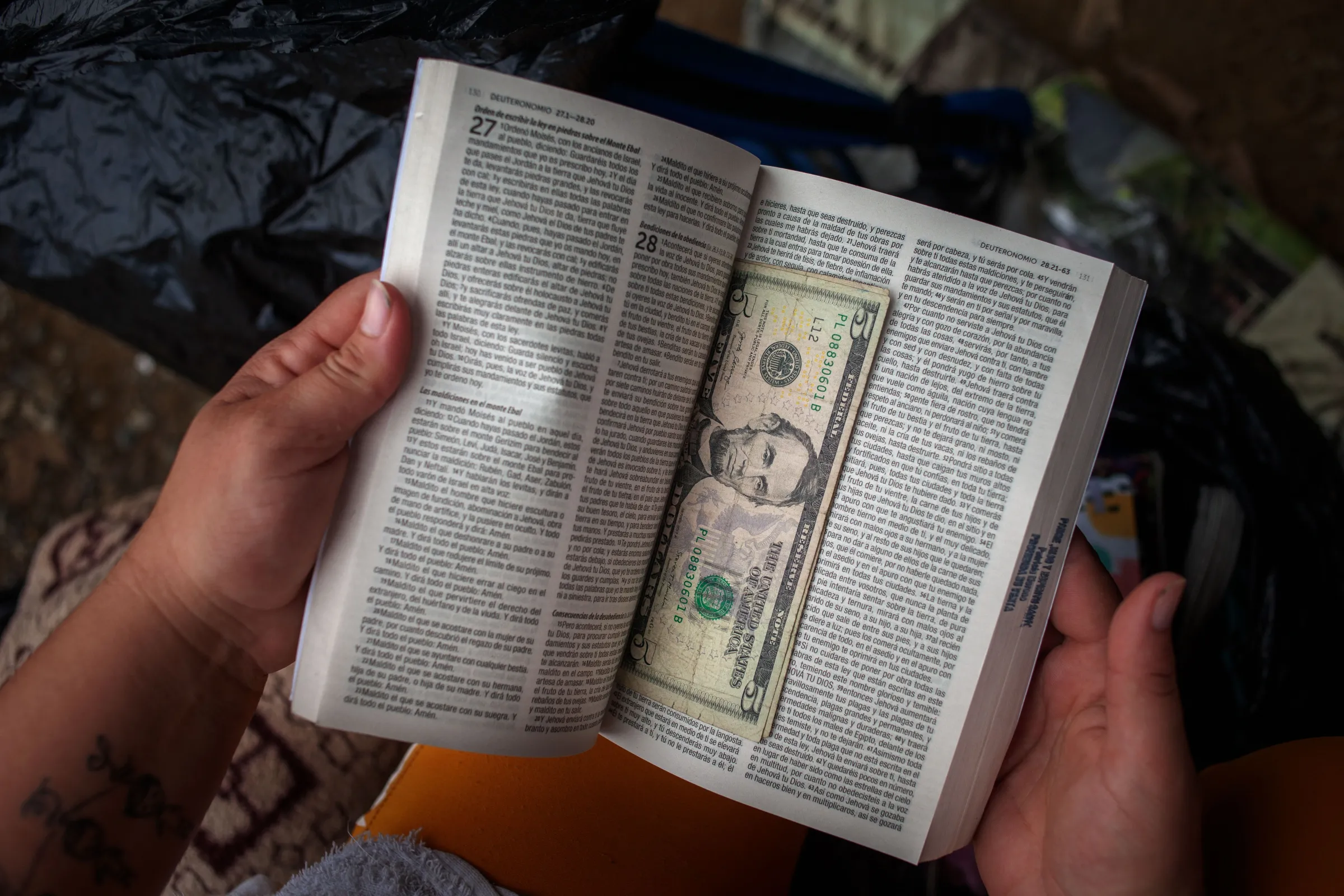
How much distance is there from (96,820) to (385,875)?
0.20m

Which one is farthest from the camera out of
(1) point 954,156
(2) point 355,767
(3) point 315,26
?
(1) point 954,156

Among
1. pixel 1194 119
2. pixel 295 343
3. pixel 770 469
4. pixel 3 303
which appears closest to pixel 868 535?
pixel 770 469

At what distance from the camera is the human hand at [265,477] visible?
493mm

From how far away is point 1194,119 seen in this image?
118 centimetres

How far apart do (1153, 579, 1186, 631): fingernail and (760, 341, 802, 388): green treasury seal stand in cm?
28

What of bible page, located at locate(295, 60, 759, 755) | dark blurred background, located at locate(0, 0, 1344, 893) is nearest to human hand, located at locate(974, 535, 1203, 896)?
dark blurred background, located at locate(0, 0, 1344, 893)

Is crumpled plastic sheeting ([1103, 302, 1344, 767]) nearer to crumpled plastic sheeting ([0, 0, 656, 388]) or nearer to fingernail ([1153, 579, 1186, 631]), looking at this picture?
fingernail ([1153, 579, 1186, 631])

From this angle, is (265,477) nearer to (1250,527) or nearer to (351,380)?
(351,380)

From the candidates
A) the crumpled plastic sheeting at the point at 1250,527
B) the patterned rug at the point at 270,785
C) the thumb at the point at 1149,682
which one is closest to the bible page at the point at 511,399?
the patterned rug at the point at 270,785

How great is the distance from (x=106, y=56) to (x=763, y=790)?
0.74 m

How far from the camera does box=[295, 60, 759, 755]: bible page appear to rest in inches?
19.8

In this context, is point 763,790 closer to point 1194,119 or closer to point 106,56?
point 106,56

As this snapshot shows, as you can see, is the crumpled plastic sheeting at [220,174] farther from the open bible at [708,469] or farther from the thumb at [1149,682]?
the thumb at [1149,682]

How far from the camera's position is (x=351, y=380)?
49cm
